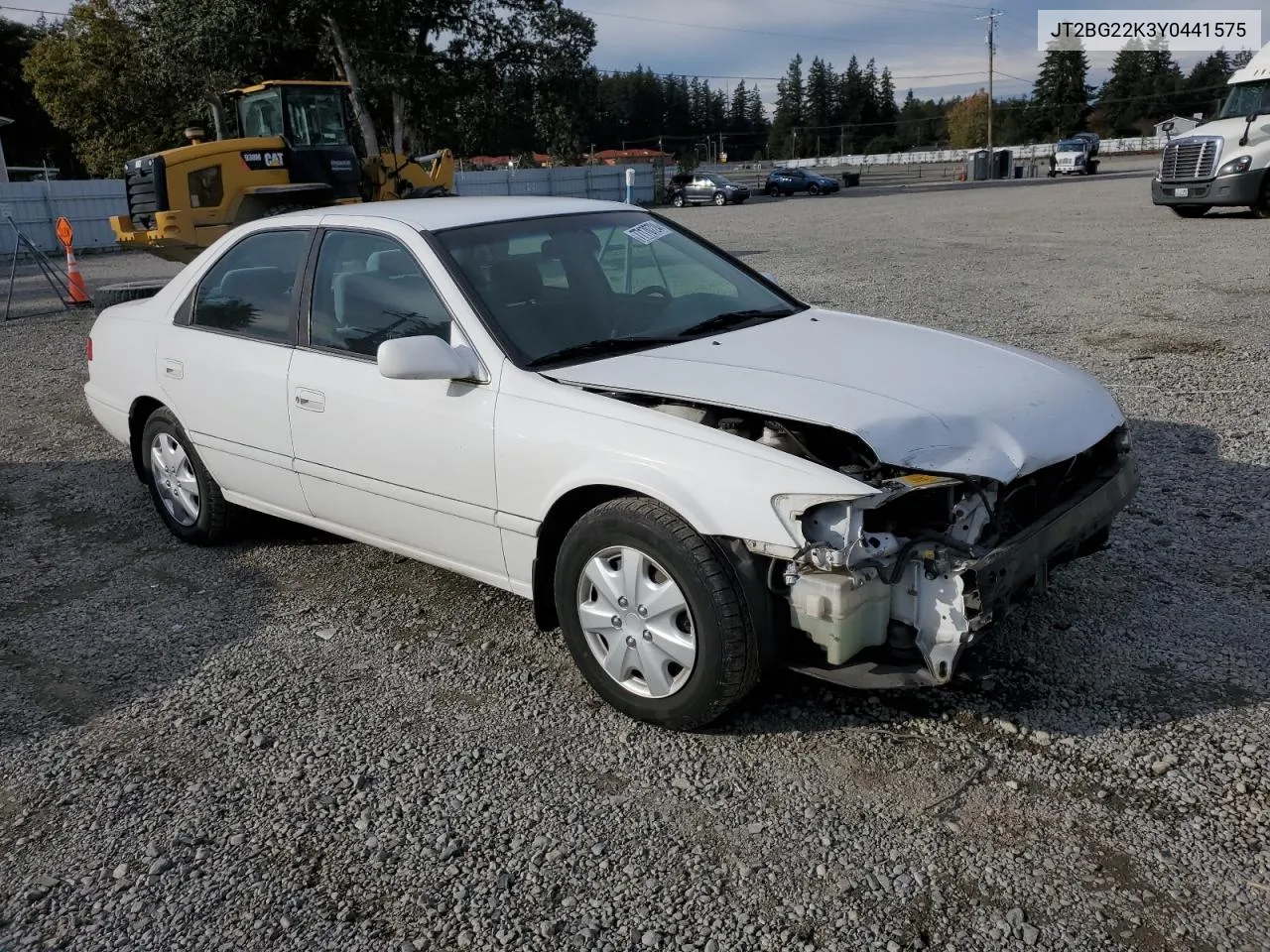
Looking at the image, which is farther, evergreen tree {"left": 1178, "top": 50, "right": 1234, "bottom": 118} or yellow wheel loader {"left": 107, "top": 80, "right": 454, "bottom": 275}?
evergreen tree {"left": 1178, "top": 50, "right": 1234, "bottom": 118}

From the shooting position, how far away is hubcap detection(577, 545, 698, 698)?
3.13 meters

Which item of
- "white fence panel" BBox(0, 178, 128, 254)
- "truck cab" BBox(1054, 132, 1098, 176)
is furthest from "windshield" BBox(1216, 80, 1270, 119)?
"truck cab" BBox(1054, 132, 1098, 176)

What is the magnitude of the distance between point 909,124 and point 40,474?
12895 centimetres

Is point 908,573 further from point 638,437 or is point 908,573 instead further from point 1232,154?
point 1232,154

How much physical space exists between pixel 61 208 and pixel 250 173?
1453cm

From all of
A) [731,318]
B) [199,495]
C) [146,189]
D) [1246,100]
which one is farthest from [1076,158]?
[199,495]

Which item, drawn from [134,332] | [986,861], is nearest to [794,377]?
[986,861]

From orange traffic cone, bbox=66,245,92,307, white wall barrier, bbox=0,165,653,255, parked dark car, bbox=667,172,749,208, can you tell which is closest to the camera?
orange traffic cone, bbox=66,245,92,307

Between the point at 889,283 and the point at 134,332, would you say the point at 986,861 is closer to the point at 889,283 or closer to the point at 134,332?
the point at 134,332

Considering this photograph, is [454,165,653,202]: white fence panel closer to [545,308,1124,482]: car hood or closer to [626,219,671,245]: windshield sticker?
[626,219,671,245]: windshield sticker

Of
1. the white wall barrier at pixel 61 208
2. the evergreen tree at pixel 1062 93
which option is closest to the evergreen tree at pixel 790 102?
the evergreen tree at pixel 1062 93

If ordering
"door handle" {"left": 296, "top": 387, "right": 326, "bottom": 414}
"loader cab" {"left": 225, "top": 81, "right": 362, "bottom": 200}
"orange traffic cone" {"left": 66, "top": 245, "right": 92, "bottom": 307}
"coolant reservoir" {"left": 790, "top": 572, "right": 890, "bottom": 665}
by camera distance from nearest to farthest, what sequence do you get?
1. "coolant reservoir" {"left": 790, "top": 572, "right": 890, "bottom": 665}
2. "door handle" {"left": 296, "top": 387, "right": 326, "bottom": 414}
3. "orange traffic cone" {"left": 66, "top": 245, "right": 92, "bottom": 307}
4. "loader cab" {"left": 225, "top": 81, "right": 362, "bottom": 200}

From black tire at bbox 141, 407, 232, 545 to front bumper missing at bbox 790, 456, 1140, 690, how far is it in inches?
123

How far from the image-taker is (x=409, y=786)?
3.11 m
